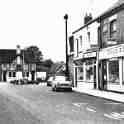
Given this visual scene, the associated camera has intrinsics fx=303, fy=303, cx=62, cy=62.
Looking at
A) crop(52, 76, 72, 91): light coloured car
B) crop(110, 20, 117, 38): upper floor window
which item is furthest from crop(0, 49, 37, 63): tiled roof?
crop(110, 20, 117, 38): upper floor window

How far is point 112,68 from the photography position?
26.5 meters

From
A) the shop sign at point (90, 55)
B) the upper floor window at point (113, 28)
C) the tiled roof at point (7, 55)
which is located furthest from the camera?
the tiled roof at point (7, 55)

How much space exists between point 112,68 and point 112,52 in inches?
62.2

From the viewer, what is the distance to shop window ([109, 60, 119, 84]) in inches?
998

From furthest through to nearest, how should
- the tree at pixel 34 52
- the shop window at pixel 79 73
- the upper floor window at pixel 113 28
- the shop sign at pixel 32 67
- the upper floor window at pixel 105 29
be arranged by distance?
the tree at pixel 34 52 < the shop sign at pixel 32 67 < the shop window at pixel 79 73 < the upper floor window at pixel 105 29 < the upper floor window at pixel 113 28

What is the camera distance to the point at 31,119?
10641mm

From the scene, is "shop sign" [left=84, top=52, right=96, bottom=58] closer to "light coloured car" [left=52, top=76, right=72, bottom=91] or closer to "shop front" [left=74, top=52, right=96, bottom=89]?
"shop front" [left=74, top=52, right=96, bottom=89]

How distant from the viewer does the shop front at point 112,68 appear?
24.3 m

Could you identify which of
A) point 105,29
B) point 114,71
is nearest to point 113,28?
point 105,29

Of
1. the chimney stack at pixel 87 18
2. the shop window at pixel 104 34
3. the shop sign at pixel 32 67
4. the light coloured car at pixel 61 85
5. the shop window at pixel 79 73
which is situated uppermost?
the chimney stack at pixel 87 18

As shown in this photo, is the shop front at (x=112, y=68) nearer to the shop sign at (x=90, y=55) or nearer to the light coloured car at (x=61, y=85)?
the shop sign at (x=90, y=55)

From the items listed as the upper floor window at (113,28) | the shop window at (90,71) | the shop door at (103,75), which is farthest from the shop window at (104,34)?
the shop window at (90,71)

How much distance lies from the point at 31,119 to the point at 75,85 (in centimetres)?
2664

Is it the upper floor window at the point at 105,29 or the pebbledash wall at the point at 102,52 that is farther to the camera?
the upper floor window at the point at 105,29
